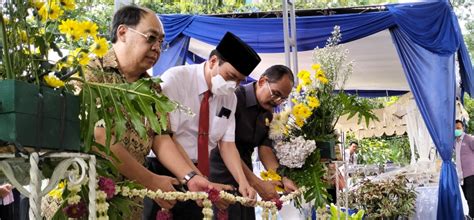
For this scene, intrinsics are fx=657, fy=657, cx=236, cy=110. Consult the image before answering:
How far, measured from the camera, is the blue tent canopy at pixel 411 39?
616cm

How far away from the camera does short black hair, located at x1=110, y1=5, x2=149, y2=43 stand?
219cm

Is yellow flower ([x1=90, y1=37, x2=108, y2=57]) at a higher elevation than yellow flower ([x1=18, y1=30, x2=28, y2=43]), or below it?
below

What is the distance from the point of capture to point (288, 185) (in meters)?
3.13

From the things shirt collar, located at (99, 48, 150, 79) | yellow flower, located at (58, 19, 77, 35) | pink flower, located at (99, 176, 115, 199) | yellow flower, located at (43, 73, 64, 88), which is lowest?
pink flower, located at (99, 176, 115, 199)

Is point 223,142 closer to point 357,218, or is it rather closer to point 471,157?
point 357,218

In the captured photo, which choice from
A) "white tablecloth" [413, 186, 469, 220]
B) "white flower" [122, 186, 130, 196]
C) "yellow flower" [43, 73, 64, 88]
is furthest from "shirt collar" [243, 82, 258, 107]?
"white tablecloth" [413, 186, 469, 220]

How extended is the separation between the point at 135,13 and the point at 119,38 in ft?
0.34

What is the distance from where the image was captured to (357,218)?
469cm

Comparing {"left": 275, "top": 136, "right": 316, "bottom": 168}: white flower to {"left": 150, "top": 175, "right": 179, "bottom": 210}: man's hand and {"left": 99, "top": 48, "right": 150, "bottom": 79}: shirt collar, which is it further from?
{"left": 99, "top": 48, "right": 150, "bottom": 79}: shirt collar

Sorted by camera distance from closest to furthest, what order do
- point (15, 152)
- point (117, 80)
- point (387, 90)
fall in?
1. point (15, 152)
2. point (117, 80)
3. point (387, 90)

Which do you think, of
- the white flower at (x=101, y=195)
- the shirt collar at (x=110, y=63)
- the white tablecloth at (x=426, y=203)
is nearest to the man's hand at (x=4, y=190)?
the shirt collar at (x=110, y=63)

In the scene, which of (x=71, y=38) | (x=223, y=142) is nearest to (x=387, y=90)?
(x=223, y=142)

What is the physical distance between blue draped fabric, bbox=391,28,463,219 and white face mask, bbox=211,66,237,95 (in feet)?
13.2

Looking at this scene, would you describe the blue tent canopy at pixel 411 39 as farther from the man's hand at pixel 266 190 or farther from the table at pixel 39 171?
the table at pixel 39 171
